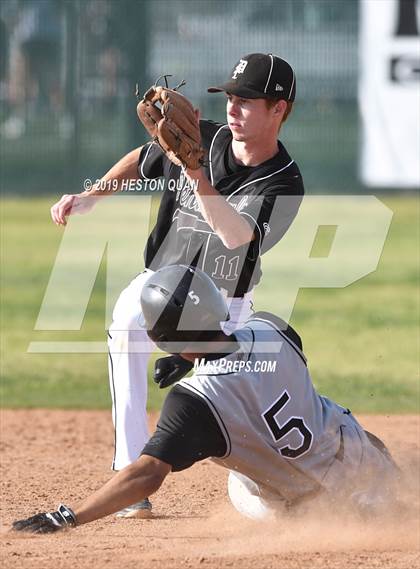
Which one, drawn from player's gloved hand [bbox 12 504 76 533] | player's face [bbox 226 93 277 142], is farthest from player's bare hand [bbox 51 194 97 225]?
player's gloved hand [bbox 12 504 76 533]

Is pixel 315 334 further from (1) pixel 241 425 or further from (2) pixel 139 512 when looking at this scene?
(1) pixel 241 425

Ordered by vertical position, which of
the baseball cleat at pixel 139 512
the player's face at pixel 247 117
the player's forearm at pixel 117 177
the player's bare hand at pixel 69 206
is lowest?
the baseball cleat at pixel 139 512

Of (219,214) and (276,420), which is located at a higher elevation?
(219,214)

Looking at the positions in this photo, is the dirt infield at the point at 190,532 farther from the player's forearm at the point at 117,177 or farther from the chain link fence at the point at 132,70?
the chain link fence at the point at 132,70

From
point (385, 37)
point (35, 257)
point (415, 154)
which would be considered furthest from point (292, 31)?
point (35, 257)

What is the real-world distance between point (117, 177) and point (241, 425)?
2.08 m

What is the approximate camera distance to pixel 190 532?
17.3 feet

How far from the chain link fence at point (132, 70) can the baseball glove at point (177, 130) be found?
1456 cm

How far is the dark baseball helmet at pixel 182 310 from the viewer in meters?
4.61

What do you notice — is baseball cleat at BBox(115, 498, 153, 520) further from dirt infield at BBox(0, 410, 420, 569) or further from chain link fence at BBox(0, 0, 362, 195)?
chain link fence at BBox(0, 0, 362, 195)

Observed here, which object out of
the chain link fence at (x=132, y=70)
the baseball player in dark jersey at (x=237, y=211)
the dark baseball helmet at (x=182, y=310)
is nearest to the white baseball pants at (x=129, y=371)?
the baseball player in dark jersey at (x=237, y=211)

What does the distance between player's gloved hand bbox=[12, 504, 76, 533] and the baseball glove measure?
66.6 inches

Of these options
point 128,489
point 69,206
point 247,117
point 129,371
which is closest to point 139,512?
point 129,371

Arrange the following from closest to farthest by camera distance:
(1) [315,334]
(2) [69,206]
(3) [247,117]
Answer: (3) [247,117] < (2) [69,206] < (1) [315,334]
